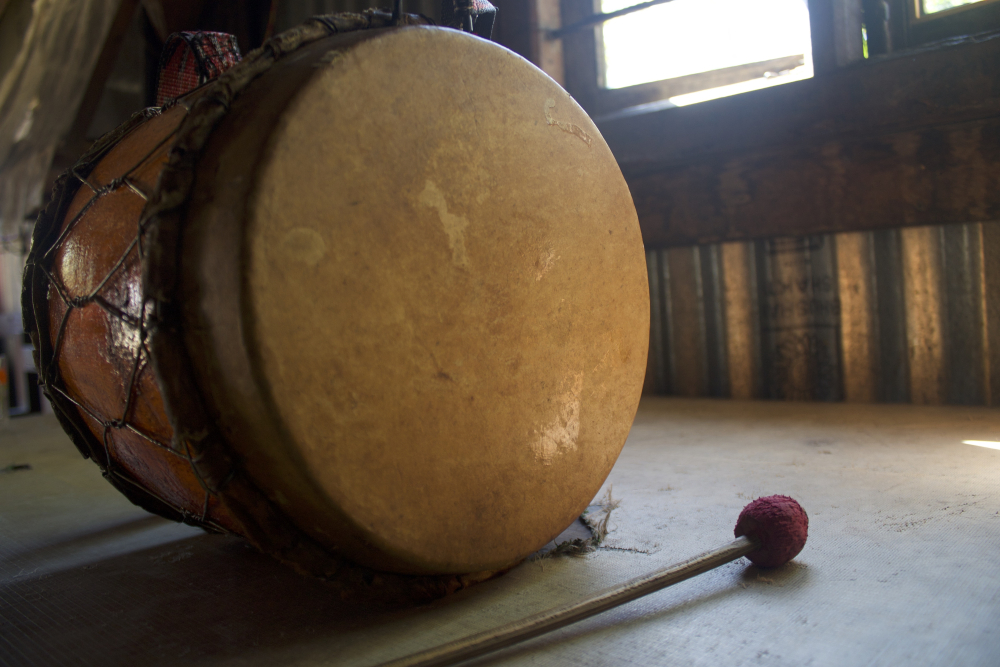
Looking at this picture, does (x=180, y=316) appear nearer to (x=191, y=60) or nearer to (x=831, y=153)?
(x=191, y=60)

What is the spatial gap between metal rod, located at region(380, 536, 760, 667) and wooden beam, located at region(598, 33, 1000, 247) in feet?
7.37

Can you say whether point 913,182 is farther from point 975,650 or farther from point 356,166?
point 356,166

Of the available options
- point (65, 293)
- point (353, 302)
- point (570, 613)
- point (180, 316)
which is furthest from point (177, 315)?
point (570, 613)

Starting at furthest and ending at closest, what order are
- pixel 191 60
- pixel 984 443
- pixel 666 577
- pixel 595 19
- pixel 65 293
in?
pixel 595 19, pixel 984 443, pixel 191 60, pixel 65 293, pixel 666 577

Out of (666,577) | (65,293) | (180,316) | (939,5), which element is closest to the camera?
(180,316)

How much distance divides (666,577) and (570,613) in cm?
19

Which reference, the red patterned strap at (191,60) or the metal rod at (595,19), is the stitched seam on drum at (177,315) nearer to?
the red patterned strap at (191,60)

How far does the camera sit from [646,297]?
4.78ft

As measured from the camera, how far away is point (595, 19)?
12.1 ft

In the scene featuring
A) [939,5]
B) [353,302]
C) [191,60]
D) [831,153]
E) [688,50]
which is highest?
[688,50]

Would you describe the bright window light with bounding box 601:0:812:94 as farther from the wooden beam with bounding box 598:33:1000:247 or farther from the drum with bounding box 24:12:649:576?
the drum with bounding box 24:12:649:576

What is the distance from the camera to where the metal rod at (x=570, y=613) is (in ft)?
3.12

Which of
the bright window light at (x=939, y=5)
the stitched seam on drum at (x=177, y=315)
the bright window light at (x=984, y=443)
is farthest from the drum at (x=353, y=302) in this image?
the bright window light at (x=939, y=5)

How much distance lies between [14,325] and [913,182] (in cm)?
523
